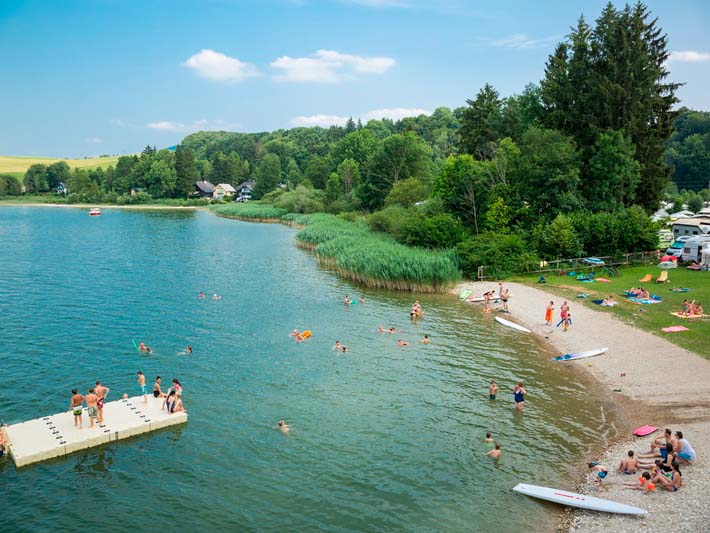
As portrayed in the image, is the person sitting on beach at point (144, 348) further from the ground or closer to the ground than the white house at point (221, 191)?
closer to the ground

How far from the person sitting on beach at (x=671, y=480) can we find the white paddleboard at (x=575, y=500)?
1.75 meters

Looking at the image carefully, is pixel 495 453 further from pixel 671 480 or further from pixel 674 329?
pixel 674 329

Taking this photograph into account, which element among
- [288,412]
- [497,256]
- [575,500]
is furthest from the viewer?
[497,256]

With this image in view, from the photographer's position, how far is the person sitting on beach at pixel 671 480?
1741cm

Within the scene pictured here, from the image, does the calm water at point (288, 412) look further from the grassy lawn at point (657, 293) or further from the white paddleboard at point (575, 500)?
the grassy lawn at point (657, 293)

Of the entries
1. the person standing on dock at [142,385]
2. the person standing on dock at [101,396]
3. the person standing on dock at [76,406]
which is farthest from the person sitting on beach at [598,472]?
the person standing on dock at [76,406]

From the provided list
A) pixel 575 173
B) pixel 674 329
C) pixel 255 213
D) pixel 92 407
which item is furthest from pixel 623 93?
pixel 255 213

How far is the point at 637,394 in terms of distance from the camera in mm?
25469

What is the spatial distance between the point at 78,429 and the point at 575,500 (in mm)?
18920

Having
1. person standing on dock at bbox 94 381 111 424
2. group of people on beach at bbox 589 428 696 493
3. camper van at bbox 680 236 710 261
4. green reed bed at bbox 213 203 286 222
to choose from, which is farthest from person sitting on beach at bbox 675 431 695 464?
green reed bed at bbox 213 203 286 222

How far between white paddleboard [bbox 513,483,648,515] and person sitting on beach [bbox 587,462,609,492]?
1065 mm

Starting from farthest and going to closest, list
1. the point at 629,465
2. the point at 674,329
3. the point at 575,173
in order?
the point at 575,173 < the point at 674,329 < the point at 629,465

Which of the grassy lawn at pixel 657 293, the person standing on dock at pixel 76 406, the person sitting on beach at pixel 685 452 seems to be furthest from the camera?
the grassy lawn at pixel 657 293

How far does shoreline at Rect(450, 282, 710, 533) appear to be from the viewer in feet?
53.8
